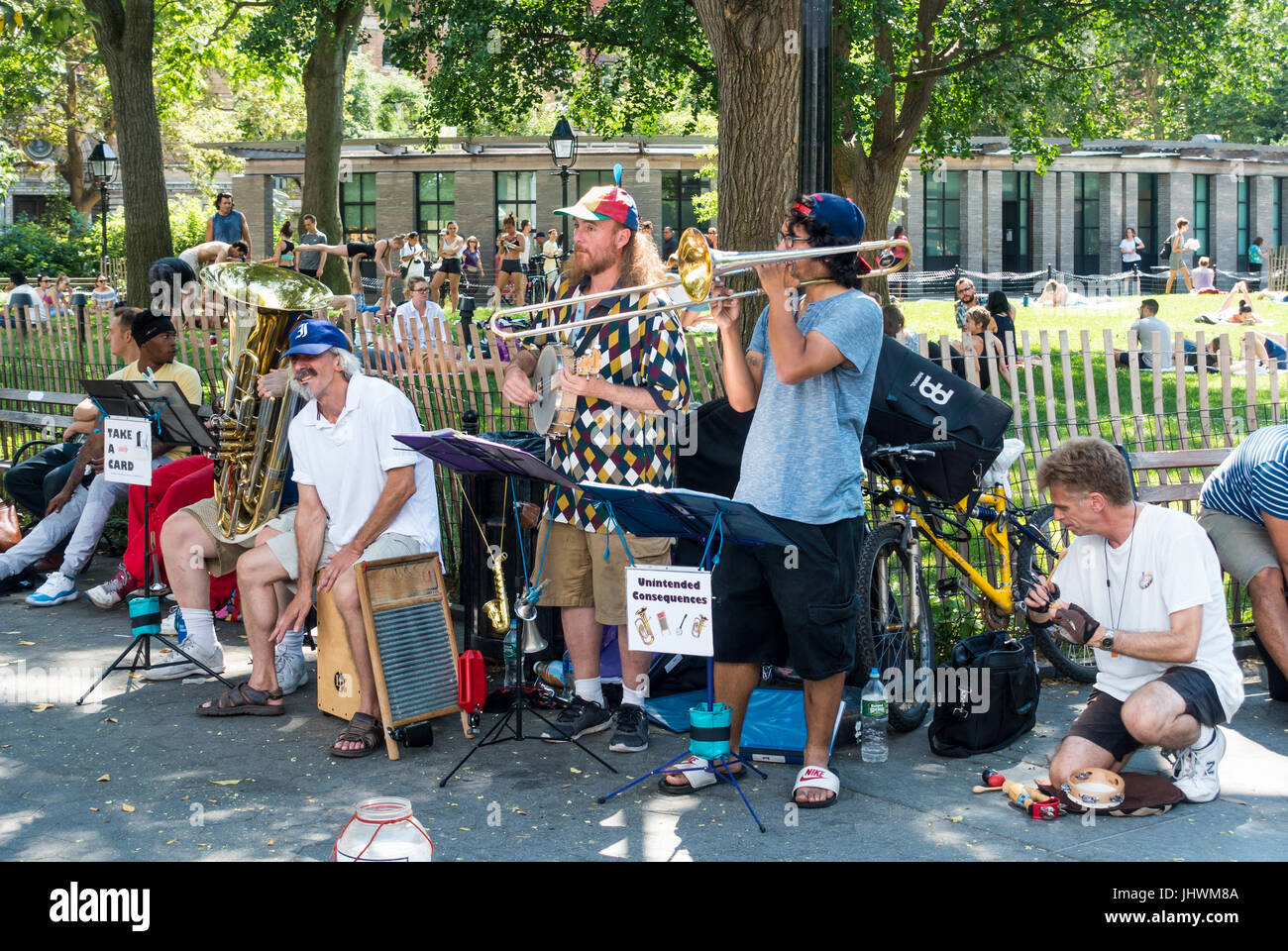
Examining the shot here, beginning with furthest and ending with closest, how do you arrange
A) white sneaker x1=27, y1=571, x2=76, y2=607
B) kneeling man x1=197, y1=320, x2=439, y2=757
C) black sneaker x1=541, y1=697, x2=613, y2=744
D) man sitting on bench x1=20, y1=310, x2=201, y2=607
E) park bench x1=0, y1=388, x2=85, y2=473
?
park bench x1=0, y1=388, x2=85, y2=473 < white sneaker x1=27, y1=571, x2=76, y2=607 < man sitting on bench x1=20, y1=310, x2=201, y2=607 < kneeling man x1=197, y1=320, x2=439, y2=757 < black sneaker x1=541, y1=697, x2=613, y2=744

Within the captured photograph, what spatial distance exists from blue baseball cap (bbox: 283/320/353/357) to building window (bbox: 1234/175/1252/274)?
43.1 metres

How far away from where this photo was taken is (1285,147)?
44250mm

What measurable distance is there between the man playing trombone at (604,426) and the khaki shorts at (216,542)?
160cm

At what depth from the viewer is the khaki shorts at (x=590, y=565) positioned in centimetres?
557

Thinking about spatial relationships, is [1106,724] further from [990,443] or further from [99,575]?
[99,575]

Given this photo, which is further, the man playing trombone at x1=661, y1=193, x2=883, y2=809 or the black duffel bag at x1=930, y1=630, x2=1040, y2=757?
the black duffel bag at x1=930, y1=630, x2=1040, y2=757

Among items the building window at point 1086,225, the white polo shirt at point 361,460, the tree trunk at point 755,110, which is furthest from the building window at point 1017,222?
the white polo shirt at point 361,460

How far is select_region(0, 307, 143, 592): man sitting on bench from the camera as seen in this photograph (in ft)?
27.1

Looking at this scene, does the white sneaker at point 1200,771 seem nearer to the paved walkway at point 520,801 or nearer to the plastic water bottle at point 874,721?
the paved walkway at point 520,801

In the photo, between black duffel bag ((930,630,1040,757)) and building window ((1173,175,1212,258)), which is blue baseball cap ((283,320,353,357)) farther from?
building window ((1173,175,1212,258))

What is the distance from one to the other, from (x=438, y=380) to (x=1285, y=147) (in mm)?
43371

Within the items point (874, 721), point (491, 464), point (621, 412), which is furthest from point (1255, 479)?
point (491, 464)

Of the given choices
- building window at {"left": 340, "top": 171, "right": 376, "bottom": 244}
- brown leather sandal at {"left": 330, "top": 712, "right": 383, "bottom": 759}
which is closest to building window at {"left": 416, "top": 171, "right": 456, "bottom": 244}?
building window at {"left": 340, "top": 171, "right": 376, "bottom": 244}

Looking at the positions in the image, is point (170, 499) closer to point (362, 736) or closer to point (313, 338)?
point (313, 338)
